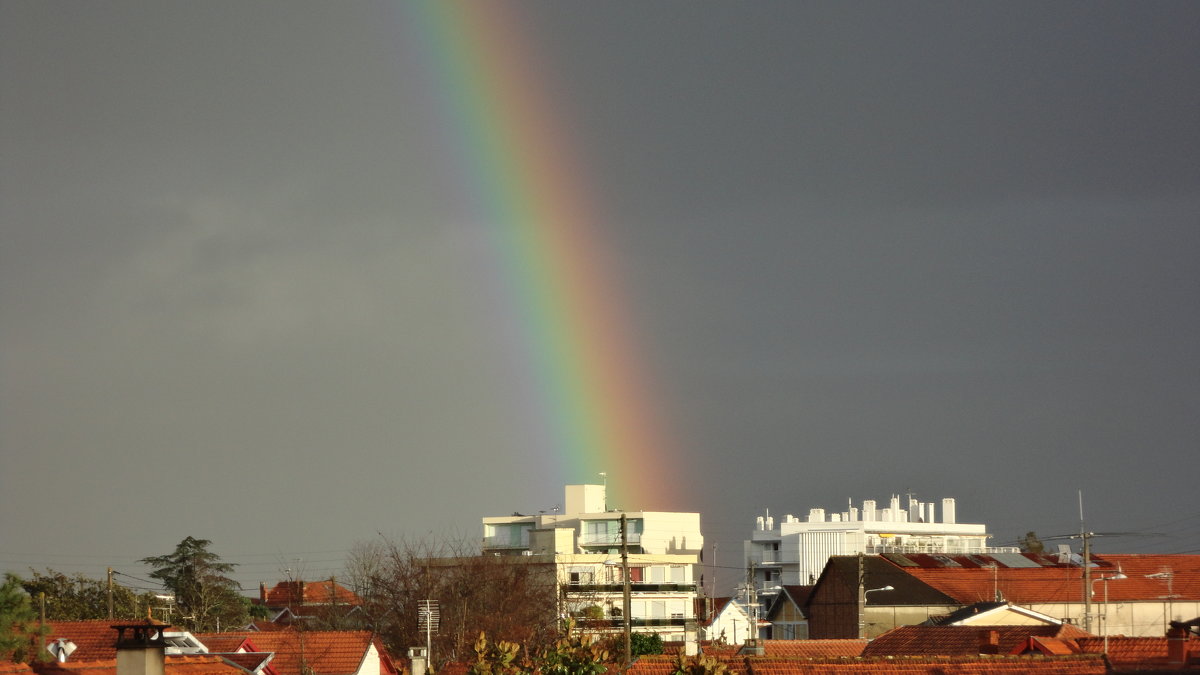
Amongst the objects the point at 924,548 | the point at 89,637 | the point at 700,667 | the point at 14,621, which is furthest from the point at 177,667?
the point at 924,548

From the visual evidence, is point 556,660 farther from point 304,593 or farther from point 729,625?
point 304,593

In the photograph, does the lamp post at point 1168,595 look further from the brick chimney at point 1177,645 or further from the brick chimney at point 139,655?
the brick chimney at point 139,655

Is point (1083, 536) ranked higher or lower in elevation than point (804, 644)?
higher

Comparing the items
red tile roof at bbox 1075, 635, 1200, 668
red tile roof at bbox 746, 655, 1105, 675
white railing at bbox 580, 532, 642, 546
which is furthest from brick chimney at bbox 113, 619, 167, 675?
white railing at bbox 580, 532, 642, 546

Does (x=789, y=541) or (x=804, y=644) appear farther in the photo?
(x=789, y=541)

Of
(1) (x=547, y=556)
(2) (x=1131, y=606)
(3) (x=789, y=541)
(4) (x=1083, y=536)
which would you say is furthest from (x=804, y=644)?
(3) (x=789, y=541)

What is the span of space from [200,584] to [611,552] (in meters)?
37.1

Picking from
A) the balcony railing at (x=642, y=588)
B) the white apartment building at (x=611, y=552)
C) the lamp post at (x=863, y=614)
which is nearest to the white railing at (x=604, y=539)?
the white apartment building at (x=611, y=552)

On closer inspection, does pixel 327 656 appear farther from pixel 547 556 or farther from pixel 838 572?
pixel 547 556

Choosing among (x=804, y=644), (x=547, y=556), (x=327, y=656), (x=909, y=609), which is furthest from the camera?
(x=547, y=556)

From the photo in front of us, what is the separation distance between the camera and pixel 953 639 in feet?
164

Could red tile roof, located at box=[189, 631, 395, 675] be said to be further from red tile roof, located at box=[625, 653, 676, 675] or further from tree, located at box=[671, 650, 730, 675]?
tree, located at box=[671, 650, 730, 675]

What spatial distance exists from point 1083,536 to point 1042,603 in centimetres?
1998

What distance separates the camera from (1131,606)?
8656cm
